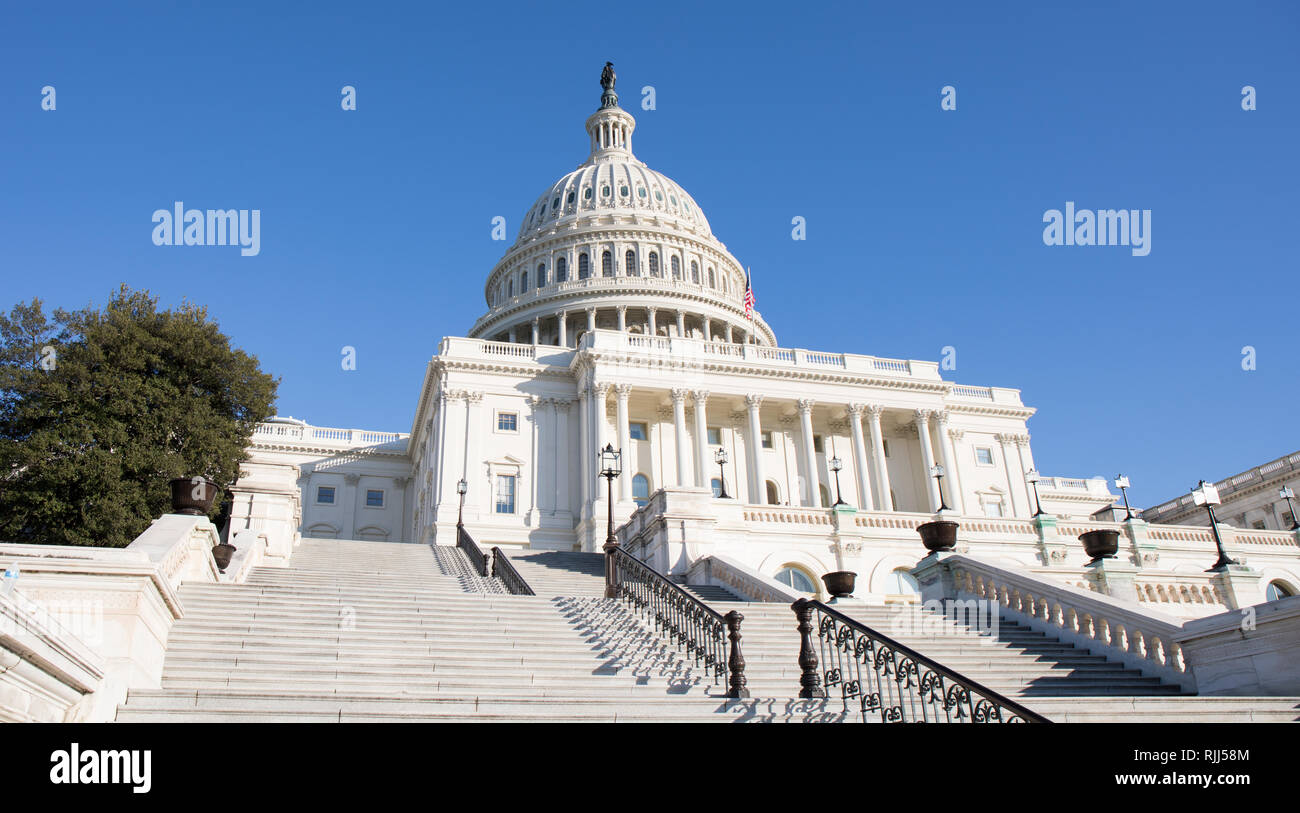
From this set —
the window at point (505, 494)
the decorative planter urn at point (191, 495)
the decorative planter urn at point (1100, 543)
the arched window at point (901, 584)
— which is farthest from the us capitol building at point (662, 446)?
the decorative planter urn at point (191, 495)

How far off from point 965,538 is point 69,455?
3016 centimetres

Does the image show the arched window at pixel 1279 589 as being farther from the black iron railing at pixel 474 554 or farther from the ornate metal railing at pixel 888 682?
the black iron railing at pixel 474 554

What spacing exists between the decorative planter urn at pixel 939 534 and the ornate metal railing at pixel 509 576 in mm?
8773

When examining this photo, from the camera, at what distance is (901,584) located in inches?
1139

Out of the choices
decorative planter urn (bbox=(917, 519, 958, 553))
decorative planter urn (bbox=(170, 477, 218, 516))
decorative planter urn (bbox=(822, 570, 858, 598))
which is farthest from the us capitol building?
decorative planter urn (bbox=(170, 477, 218, 516))

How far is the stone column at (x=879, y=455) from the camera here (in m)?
54.5

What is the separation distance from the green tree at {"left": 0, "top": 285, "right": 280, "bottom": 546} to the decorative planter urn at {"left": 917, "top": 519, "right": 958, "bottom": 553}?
24.8 m

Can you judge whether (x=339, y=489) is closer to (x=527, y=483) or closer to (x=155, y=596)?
(x=527, y=483)

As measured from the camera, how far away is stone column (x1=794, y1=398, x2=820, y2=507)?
5388 cm

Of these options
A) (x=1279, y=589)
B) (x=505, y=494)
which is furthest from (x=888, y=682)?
(x=505, y=494)

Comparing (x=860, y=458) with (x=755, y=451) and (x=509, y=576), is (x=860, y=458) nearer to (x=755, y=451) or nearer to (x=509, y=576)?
(x=755, y=451)
